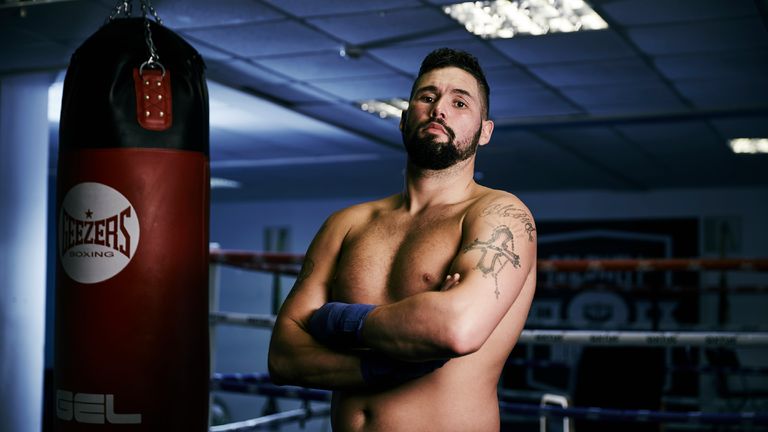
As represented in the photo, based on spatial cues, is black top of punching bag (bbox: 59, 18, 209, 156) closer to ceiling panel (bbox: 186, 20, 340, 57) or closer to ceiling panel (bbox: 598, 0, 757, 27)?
ceiling panel (bbox: 186, 20, 340, 57)

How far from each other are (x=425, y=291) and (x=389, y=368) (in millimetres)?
187

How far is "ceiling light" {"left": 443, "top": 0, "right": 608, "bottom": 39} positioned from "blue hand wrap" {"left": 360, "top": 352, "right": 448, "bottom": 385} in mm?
3013

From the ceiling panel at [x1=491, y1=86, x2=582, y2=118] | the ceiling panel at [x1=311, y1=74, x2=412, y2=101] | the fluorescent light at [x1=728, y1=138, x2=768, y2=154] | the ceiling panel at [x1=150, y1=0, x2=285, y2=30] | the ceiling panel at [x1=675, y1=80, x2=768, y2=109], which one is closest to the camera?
the ceiling panel at [x1=150, y1=0, x2=285, y2=30]

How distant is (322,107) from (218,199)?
23.1 ft

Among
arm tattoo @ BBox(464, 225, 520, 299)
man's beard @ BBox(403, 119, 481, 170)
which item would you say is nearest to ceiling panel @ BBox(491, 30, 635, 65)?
man's beard @ BBox(403, 119, 481, 170)

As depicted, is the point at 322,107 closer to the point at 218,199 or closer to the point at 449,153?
the point at 449,153

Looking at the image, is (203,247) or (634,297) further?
(634,297)

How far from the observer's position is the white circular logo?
A: 6.91ft

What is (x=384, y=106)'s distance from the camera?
7.01 meters

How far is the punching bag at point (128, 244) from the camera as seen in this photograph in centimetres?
212

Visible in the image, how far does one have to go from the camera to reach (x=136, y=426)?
2.10 meters

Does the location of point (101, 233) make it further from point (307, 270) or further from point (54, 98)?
point (54, 98)

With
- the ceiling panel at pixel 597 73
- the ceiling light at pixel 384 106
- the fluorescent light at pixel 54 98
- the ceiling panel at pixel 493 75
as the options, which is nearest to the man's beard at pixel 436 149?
the ceiling panel at pixel 493 75

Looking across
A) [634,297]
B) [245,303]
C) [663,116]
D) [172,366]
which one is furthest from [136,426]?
[245,303]
